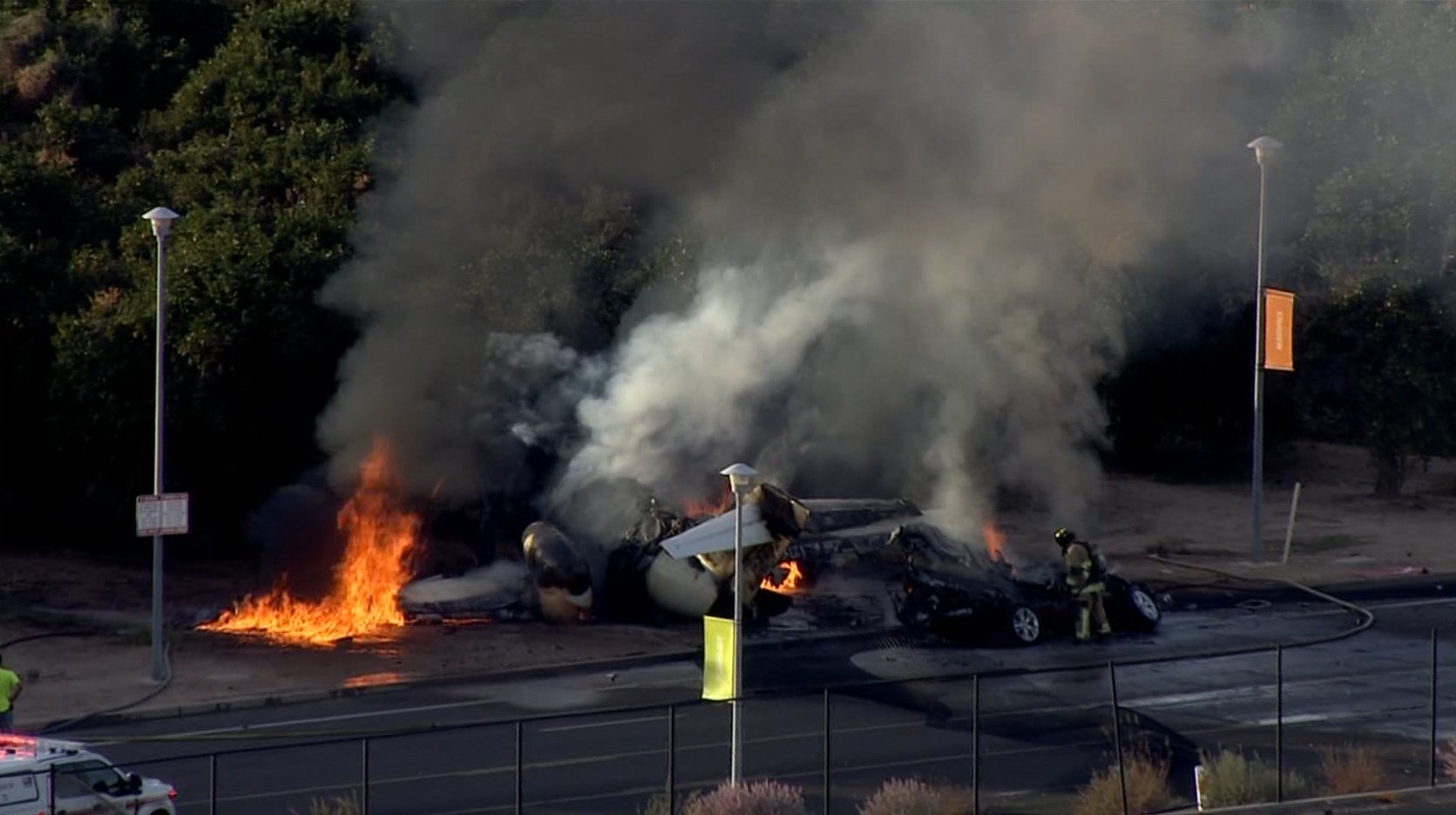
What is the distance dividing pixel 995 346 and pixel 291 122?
2076 centimetres

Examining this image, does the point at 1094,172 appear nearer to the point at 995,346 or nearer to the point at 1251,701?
the point at 995,346

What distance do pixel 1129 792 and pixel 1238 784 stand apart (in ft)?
3.47

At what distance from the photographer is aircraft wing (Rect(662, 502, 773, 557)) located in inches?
1025

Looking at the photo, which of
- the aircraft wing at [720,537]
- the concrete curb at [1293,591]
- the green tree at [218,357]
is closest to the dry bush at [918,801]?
the aircraft wing at [720,537]

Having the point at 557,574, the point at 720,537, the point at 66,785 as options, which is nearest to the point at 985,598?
the point at 720,537

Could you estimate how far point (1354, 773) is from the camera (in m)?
18.5

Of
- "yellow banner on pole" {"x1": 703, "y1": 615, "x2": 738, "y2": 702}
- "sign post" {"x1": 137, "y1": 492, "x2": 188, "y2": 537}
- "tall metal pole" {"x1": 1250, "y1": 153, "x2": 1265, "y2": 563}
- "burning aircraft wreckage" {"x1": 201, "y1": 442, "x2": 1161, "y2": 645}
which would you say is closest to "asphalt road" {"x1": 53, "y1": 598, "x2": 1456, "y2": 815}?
"yellow banner on pole" {"x1": 703, "y1": 615, "x2": 738, "y2": 702}

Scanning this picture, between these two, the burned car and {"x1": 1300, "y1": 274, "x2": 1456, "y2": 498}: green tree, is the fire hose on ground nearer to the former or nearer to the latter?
the burned car

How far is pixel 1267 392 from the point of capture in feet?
152

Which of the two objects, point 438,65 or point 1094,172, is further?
point 438,65

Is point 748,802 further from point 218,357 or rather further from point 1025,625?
point 218,357

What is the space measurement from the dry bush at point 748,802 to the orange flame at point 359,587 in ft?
42.7

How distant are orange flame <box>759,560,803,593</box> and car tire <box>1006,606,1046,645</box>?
4.64 m

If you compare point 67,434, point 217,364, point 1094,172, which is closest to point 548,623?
point 217,364
